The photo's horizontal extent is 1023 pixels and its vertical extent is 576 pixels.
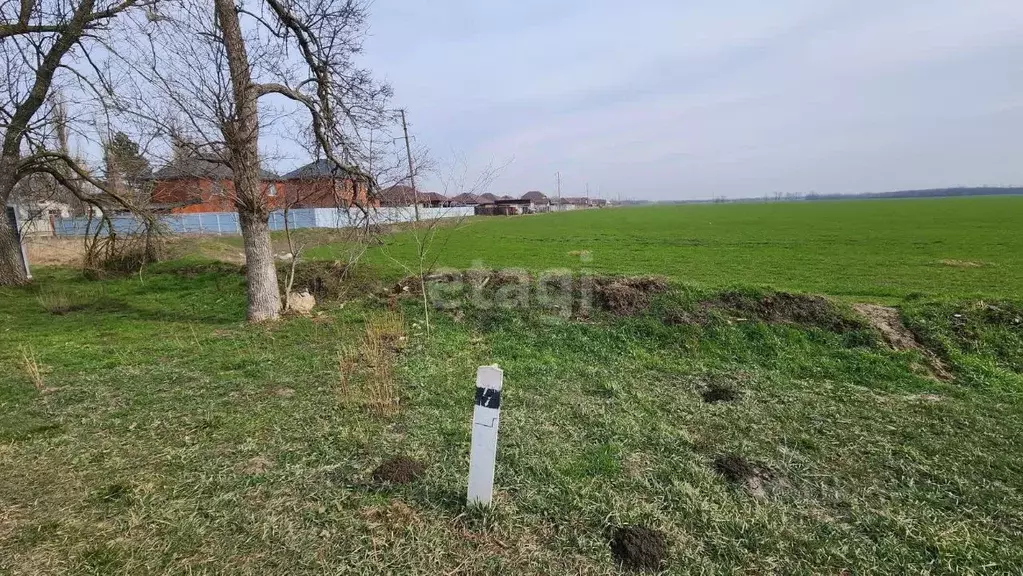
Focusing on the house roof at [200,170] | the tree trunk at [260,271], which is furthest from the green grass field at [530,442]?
the house roof at [200,170]

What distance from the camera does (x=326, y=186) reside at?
9.38 m

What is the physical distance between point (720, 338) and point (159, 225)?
11.7 m

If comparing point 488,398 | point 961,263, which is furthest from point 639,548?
point 961,263

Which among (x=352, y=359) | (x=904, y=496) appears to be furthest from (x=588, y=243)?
(x=904, y=496)

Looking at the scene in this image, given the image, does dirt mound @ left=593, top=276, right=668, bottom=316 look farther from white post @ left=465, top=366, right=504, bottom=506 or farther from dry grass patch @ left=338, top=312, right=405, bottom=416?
white post @ left=465, top=366, right=504, bottom=506

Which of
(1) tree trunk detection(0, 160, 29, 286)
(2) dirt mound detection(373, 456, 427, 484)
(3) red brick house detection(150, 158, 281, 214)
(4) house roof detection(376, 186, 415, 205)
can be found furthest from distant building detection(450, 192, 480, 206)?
(1) tree trunk detection(0, 160, 29, 286)

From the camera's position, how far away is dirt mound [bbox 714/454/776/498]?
3.14 m

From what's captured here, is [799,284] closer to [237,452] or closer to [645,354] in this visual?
[645,354]

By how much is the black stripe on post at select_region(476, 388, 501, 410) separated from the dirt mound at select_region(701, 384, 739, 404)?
2.84 m

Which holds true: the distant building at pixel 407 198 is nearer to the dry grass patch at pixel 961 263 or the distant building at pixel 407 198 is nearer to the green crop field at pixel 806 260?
the green crop field at pixel 806 260

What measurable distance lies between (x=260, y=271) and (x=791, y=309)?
28.2 feet

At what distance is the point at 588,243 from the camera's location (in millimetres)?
24078

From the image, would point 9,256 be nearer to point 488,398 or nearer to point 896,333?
point 488,398

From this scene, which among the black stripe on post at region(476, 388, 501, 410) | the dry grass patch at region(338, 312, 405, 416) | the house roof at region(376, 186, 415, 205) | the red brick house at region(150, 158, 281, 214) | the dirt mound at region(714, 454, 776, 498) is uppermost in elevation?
the red brick house at region(150, 158, 281, 214)
